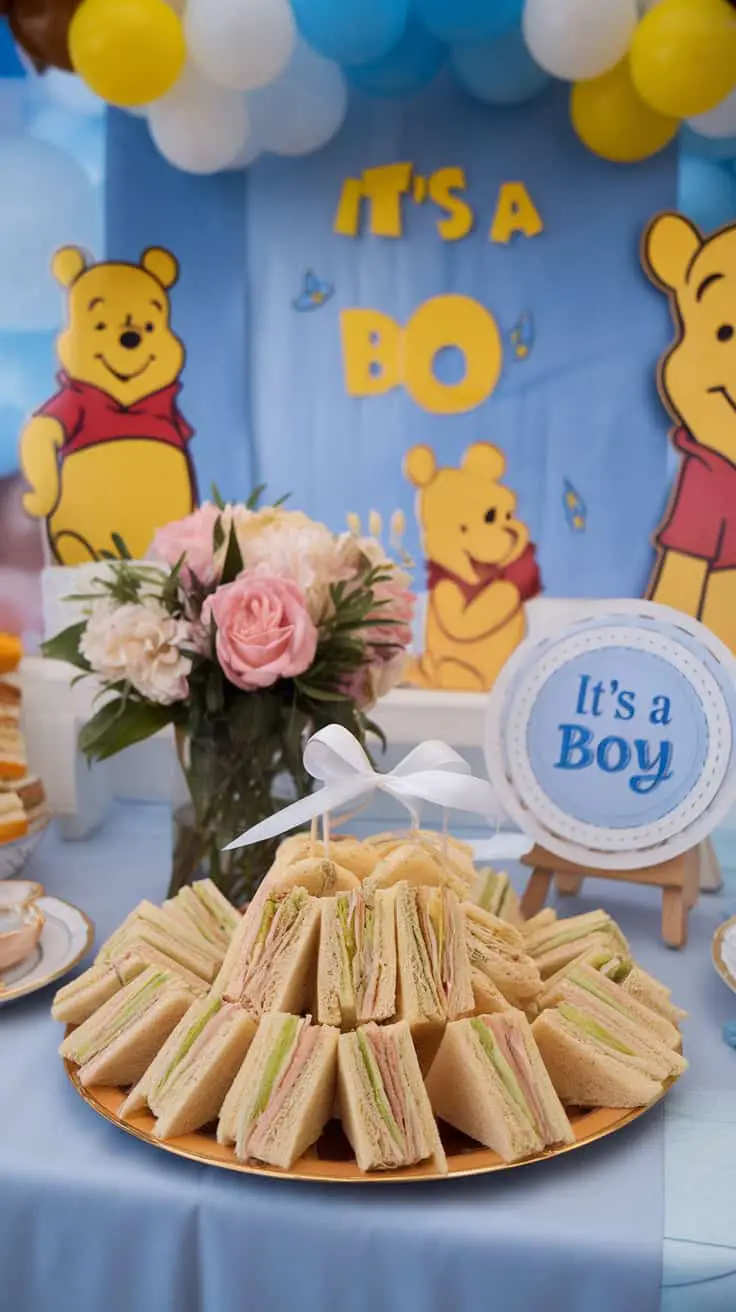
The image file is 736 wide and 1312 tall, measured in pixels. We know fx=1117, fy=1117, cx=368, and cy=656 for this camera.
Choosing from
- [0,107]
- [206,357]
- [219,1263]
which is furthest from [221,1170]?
[0,107]

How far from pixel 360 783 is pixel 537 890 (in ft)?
1.65

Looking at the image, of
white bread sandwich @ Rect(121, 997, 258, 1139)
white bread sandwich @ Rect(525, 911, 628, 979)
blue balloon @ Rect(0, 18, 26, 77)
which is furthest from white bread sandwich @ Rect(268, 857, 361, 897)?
blue balloon @ Rect(0, 18, 26, 77)

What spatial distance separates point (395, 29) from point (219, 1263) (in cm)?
156

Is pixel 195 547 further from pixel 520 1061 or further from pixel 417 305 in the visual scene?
pixel 417 305

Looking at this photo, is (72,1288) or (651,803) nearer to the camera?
(72,1288)

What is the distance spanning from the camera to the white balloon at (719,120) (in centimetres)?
162

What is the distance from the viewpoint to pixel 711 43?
58.9 inches

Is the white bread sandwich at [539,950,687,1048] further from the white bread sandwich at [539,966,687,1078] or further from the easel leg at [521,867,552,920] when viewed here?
the easel leg at [521,867,552,920]

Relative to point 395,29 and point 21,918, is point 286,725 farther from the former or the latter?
point 395,29

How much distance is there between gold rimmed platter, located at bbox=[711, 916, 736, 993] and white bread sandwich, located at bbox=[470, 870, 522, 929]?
0.22 meters

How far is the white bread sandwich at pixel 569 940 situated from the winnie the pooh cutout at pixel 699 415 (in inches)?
32.1

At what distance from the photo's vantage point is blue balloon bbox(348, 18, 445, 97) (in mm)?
1688

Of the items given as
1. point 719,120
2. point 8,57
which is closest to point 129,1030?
point 719,120

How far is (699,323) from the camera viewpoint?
1.76 metres
